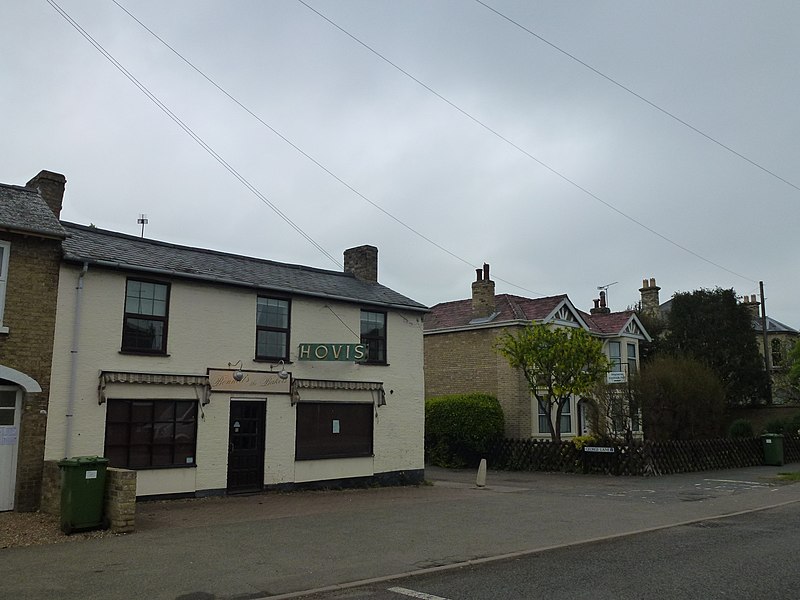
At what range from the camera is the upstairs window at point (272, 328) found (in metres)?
18.2

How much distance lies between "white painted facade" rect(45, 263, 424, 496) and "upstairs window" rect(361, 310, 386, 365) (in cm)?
20

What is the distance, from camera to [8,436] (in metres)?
13.5

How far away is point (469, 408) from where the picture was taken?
27.3 m

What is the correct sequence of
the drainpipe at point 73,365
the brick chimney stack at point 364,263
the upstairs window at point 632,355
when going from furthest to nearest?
the upstairs window at point 632,355, the brick chimney stack at point 364,263, the drainpipe at point 73,365

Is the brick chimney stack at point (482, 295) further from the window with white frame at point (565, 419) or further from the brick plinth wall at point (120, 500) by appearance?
the brick plinth wall at point (120, 500)

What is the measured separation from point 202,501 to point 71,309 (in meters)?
5.11

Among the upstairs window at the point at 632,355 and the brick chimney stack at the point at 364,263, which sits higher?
the brick chimney stack at the point at 364,263

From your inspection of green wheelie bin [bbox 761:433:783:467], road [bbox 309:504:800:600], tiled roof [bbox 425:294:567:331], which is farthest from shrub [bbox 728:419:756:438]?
road [bbox 309:504:800:600]

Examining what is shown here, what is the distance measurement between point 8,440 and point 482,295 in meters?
21.0

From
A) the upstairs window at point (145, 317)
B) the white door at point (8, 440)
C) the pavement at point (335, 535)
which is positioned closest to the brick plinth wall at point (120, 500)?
the pavement at point (335, 535)

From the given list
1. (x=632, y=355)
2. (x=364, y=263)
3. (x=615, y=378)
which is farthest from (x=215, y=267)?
(x=632, y=355)

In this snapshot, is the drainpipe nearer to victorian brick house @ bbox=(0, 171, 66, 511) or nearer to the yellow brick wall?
victorian brick house @ bbox=(0, 171, 66, 511)

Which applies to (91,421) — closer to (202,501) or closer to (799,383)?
(202,501)

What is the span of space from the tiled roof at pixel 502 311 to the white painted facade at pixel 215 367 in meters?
8.62
